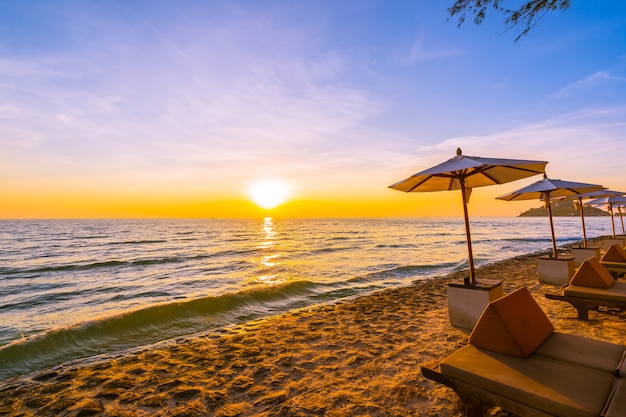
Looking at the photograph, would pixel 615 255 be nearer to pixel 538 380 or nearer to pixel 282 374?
pixel 538 380

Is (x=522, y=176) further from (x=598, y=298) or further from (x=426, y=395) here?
(x=426, y=395)

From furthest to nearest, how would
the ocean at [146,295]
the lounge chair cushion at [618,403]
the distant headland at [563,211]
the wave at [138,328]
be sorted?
the distant headland at [563,211], the ocean at [146,295], the wave at [138,328], the lounge chair cushion at [618,403]

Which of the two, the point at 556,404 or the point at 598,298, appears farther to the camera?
the point at 598,298

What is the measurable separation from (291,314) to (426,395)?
518cm

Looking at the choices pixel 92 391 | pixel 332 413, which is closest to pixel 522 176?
pixel 332 413

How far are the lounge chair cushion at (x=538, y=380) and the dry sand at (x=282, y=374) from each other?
59cm

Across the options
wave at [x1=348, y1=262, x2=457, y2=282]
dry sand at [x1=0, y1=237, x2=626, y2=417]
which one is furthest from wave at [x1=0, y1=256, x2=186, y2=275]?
dry sand at [x1=0, y1=237, x2=626, y2=417]

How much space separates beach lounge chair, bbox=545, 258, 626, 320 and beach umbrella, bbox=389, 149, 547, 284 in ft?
6.46

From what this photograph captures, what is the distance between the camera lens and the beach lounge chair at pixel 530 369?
2370 millimetres

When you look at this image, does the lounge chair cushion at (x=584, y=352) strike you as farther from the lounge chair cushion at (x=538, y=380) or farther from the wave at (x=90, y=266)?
the wave at (x=90, y=266)

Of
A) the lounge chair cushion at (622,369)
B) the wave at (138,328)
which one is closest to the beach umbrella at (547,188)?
the lounge chair cushion at (622,369)

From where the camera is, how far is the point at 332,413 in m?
3.44

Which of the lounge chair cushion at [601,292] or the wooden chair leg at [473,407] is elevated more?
the lounge chair cushion at [601,292]

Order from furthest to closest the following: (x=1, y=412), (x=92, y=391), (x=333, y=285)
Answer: (x=333, y=285), (x=92, y=391), (x=1, y=412)
